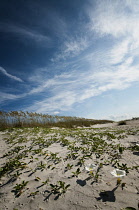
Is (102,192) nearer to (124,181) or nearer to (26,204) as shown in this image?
(124,181)

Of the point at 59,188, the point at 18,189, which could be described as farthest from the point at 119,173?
the point at 18,189

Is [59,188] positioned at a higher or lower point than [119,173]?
lower

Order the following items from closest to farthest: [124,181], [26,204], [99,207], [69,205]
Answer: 1. [99,207]
2. [69,205]
3. [26,204]
4. [124,181]

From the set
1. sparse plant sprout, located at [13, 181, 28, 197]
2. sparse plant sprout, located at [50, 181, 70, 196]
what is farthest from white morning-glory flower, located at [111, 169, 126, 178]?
sparse plant sprout, located at [13, 181, 28, 197]

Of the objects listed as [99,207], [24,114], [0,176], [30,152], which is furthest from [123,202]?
[24,114]

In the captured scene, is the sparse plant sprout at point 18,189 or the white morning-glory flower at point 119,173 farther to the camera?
the sparse plant sprout at point 18,189

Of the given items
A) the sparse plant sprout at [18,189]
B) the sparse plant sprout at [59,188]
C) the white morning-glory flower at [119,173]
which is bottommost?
the sparse plant sprout at [18,189]

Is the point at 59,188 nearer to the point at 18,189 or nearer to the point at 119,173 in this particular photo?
the point at 18,189

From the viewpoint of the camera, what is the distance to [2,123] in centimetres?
1603

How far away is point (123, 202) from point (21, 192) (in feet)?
6.43

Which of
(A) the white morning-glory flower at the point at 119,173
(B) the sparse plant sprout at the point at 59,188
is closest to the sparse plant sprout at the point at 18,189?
(B) the sparse plant sprout at the point at 59,188

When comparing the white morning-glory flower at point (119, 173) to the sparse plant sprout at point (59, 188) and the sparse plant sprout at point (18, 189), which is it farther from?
the sparse plant sprout at point (18, 189)

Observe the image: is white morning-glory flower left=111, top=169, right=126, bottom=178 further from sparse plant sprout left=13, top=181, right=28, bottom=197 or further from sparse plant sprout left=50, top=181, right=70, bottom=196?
sparse plant sprout left=13, top=181, right=28, bottom=197

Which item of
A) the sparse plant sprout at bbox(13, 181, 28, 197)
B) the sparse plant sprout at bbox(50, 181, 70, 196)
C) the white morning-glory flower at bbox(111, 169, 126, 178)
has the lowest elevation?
the sparse plant sprout at bbox(13, 181, 28, 197)
